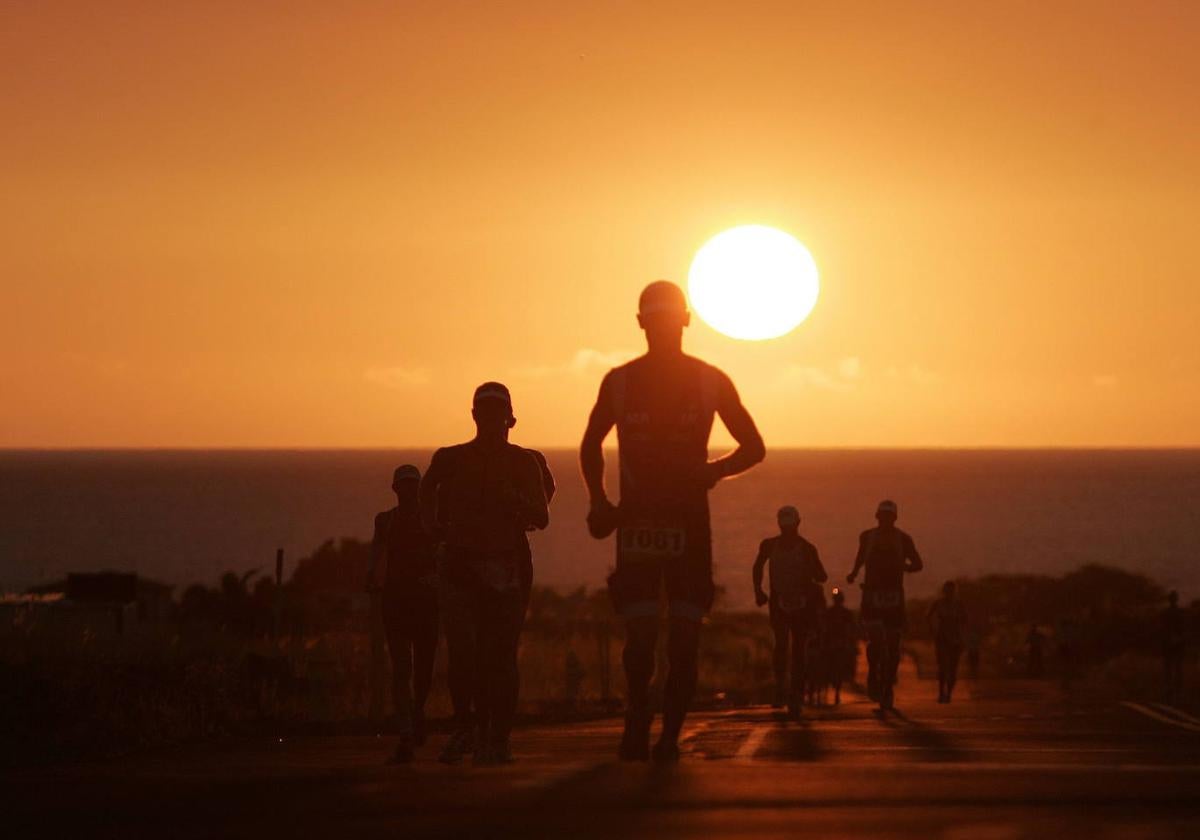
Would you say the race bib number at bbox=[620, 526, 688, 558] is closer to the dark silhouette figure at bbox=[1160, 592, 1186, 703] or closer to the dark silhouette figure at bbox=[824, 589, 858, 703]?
the dark silhouette figure at bbox=[824, 589, 858, 703]

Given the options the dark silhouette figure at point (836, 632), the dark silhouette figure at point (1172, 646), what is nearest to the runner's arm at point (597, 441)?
the dark silhouette figure at point (836, 632)

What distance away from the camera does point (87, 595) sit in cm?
3831

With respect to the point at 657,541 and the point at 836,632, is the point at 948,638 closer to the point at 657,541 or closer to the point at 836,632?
the point at 836,632

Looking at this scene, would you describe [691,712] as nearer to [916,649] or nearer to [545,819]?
[545,819]

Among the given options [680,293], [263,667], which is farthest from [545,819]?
[263,667]

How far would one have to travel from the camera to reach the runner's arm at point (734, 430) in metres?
10.3

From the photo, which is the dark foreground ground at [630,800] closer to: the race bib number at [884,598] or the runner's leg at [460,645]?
the runner's leg at [460,645]

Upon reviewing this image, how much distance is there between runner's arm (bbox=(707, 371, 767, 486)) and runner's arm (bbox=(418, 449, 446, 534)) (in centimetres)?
204

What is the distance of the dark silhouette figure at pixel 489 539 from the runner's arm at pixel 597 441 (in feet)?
4.45

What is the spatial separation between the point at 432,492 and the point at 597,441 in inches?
75.9

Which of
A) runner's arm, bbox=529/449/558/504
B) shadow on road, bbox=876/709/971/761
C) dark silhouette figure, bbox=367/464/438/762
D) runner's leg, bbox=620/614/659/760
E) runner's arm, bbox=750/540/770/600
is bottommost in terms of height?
shadow on road, bbox=876/709/971/761

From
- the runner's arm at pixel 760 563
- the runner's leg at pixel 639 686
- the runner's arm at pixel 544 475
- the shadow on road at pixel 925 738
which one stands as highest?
the runner's arm at pixel 544 475

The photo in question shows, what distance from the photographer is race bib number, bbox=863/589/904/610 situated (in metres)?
20.1

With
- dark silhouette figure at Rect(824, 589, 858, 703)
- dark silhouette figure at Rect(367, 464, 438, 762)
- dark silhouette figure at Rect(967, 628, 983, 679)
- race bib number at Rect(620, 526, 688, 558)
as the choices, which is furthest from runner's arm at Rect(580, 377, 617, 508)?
dark silhouette figure at Rect(967, 628, 983, 679)
